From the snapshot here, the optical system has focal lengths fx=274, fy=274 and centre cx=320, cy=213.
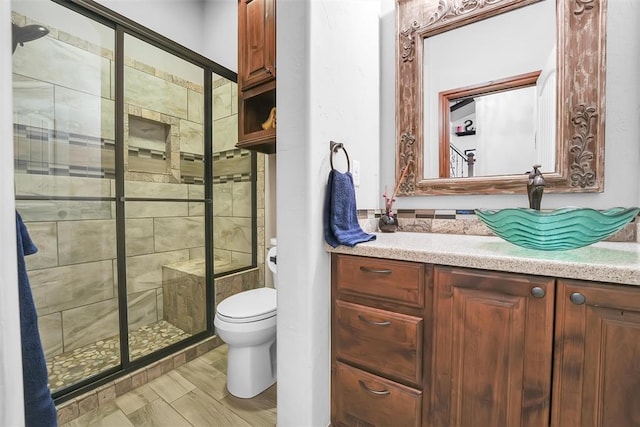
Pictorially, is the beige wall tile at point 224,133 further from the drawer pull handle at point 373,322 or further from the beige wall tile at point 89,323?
the drawer pull handle at point 373,322

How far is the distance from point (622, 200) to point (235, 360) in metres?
1.94

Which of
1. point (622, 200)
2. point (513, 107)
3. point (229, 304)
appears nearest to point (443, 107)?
point (513, 107)

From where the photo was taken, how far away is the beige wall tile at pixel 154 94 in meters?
1.92

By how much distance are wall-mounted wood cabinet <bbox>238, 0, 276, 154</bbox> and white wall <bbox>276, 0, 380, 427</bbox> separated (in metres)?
0.53

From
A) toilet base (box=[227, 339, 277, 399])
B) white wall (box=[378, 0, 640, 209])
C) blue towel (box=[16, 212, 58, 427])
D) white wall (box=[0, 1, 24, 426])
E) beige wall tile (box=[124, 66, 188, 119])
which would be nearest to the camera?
white wall (box=[0, 1, 24, 426])

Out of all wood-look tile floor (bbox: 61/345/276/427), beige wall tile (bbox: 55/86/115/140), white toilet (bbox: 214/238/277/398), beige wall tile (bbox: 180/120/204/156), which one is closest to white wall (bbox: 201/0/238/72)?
beige wall tile (bbox: 180/120/204/156)

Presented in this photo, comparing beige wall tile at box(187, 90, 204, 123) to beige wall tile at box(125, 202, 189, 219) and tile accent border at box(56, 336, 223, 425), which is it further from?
tile accent border at box(56, 336, 223, 425)

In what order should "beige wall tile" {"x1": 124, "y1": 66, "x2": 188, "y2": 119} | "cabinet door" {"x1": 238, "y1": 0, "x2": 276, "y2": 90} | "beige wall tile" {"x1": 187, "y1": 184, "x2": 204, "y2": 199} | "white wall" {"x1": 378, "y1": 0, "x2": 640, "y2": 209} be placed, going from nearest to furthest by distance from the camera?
1. "white wall" {"x1": 378, "y1": 0, "x2": 640, "y2": 209}
2. "cabinet door" {"x1": 238, "y1": 0, "x2": 276, "y2": 90}
3. "beige wall tile" {"x1": 124, "y1": 66, "x2": 188, "y2": 119}
4. "beige wall tile" {"x1": 187, "y1": 184, "x2": 204, "y2": 199}

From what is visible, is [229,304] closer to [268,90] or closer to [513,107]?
[268,90]

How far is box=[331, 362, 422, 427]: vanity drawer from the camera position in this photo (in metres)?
1.00

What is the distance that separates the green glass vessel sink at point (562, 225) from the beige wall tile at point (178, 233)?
6.52ft

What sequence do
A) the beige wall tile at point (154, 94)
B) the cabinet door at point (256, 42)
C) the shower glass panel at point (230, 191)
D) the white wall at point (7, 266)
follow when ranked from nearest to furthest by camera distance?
the white wall at point (7, 266) < the cabinet door at point (256, 42) < the beige wall tile at point (154, 94) < the shower glass panel at point (230, 191)

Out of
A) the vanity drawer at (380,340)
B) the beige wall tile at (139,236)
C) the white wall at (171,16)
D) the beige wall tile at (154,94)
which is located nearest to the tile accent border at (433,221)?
the vanity drawer at (380,340)

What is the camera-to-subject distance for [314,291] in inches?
42.7
